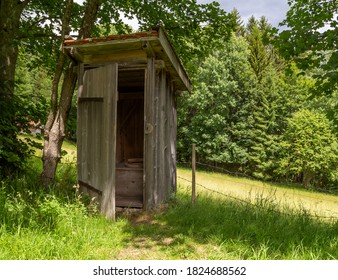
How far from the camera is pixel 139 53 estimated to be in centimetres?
604

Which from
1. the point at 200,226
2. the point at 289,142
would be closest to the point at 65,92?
the point at 200,226

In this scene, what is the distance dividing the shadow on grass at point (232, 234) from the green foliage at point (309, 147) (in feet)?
68.2

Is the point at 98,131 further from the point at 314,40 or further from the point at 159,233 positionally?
the point at 314,40

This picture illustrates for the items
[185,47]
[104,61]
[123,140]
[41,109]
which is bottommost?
[123,140]

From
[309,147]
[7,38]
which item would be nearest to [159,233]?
[7,38]

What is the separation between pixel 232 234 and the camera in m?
4.68

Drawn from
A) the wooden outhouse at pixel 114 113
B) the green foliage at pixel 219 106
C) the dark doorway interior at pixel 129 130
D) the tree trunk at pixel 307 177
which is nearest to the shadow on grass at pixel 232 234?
the wooden outhouse at pixel 114 113

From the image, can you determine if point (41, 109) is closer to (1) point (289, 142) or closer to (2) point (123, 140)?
(2) point (123, 140)

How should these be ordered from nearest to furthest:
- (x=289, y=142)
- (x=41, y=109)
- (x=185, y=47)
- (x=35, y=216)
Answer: (x=35, y=216)
(x=41, y=109)
(x=185, y=47)
(x=289, y=142)

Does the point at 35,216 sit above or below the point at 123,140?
below

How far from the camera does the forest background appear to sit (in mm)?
7145

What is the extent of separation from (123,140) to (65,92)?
3794mm

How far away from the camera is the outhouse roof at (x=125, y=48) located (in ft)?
17.9

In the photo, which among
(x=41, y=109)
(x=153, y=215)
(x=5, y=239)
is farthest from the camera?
(x=41, y=109)
